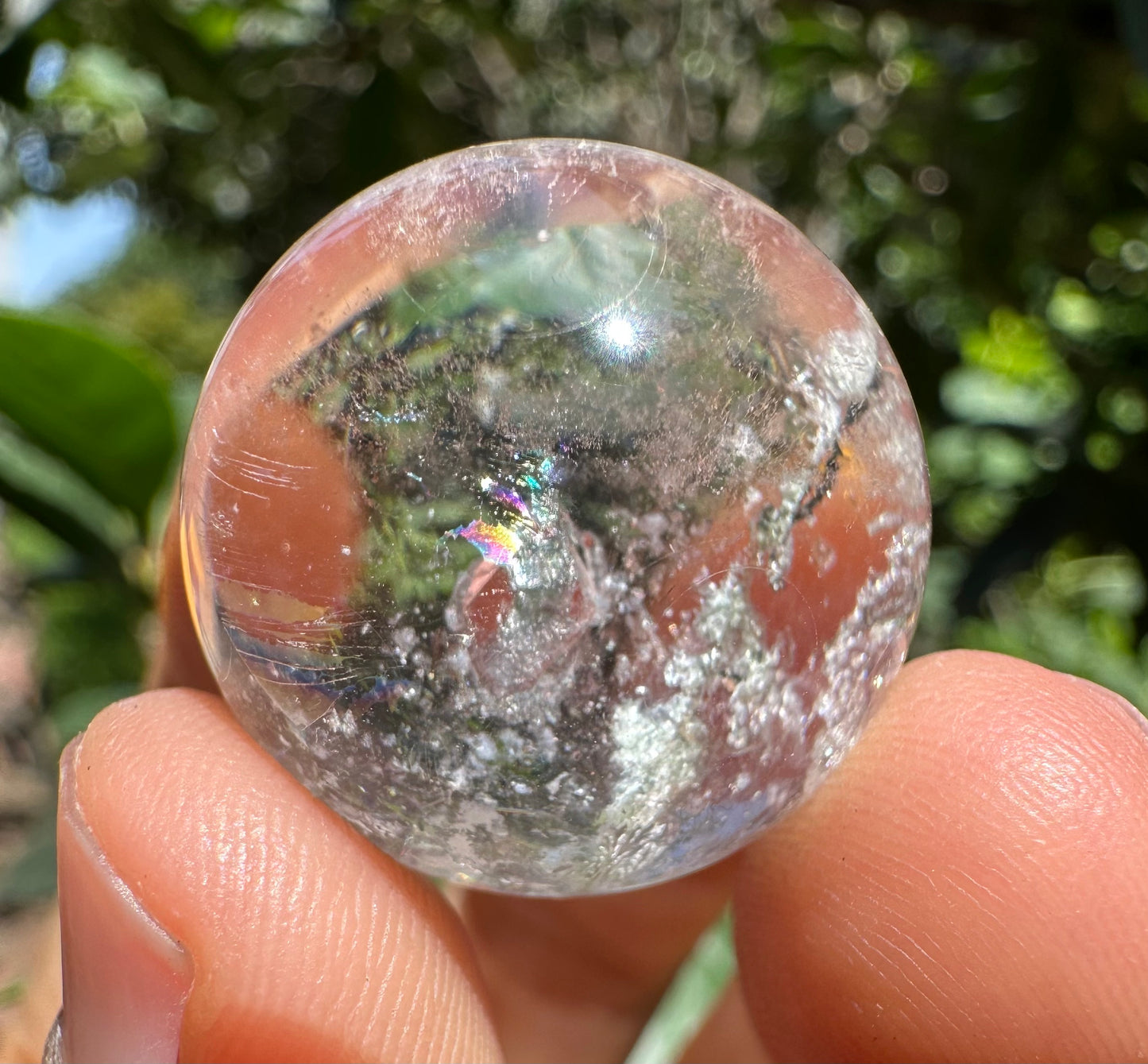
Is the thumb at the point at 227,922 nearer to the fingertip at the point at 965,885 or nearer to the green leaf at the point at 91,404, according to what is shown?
the fingertip at the point at 965,885

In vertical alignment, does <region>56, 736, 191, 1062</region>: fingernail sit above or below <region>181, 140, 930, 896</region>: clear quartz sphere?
below

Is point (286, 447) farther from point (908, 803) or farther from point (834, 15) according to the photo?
point (834, 15)

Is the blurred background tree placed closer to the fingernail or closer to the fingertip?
the fingernail

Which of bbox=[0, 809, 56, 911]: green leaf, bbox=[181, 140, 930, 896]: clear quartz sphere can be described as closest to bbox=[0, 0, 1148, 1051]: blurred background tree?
bbox=[0, 809, 56, 911]: green leaf

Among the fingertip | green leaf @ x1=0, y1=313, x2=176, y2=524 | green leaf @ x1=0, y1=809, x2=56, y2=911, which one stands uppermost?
green leaf @ x1=0, y1=313, x2=176, y2=524

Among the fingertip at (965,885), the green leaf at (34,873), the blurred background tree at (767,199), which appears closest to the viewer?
the fingertip at (965,885)

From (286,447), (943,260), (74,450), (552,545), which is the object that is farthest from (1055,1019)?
(943,260)

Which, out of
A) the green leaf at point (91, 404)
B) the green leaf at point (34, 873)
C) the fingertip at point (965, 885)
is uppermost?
the green leaf at point (91, 404)

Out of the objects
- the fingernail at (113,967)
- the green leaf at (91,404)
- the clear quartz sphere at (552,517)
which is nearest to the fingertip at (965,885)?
the clear quartz sphere at (552,517)

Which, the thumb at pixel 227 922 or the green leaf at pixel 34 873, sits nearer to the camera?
the thumb at pixel 227 922
